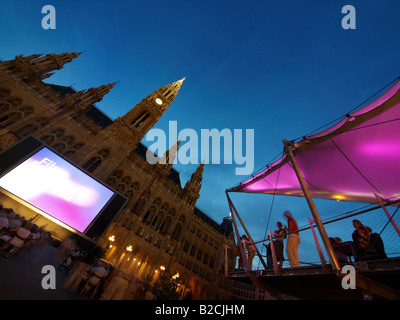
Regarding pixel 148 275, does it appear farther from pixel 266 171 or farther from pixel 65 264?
pixel 266 171

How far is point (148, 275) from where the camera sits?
1992 cm

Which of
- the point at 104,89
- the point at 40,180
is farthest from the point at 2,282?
the point at 104,89

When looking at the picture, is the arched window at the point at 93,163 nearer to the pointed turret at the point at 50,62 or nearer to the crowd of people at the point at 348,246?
the pointed turret at the point at 50,62

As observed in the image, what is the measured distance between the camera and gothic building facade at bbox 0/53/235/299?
68.9 feet

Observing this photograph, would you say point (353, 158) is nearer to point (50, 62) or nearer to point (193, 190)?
point (193, 190)

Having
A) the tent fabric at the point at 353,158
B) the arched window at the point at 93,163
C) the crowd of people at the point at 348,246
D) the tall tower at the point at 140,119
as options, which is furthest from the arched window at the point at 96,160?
the crowd of people at the point at 348,246

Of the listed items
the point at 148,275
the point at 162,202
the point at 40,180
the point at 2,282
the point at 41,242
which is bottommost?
the point at 2,282

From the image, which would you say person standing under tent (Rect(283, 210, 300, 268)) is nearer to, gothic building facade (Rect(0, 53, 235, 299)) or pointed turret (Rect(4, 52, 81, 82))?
gothic building facade (Rect(0, 53, 235, 299))

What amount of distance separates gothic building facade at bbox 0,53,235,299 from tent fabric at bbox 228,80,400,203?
656 inches

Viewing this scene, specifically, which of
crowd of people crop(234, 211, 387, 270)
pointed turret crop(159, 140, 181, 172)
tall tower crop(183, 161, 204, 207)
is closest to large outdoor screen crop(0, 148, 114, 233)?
crowd of people crop(234, 211, 387, 270)

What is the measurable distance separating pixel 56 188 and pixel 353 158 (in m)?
15.2

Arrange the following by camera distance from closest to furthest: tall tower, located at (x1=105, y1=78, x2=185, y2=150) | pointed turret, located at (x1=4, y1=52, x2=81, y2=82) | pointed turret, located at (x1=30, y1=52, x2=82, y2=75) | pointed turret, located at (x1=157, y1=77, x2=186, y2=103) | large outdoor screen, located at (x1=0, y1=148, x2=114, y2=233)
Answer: large outdoor screen, located at (x1=0, y1=148, x2=114, y2=233)
pointed turret, located at (x1=4, y1=52, x2=81, y2=82)
pointed turret, located at (x1=30, y1=52, x2=82, y2=75)
tall tower, located at (x1=105, y1=78, x2=185, y2=150)
pointed turret, located at (x1=157, y1=77, x2=186, y2=103)

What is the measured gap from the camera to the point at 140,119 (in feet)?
109

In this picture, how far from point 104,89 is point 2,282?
117ft
